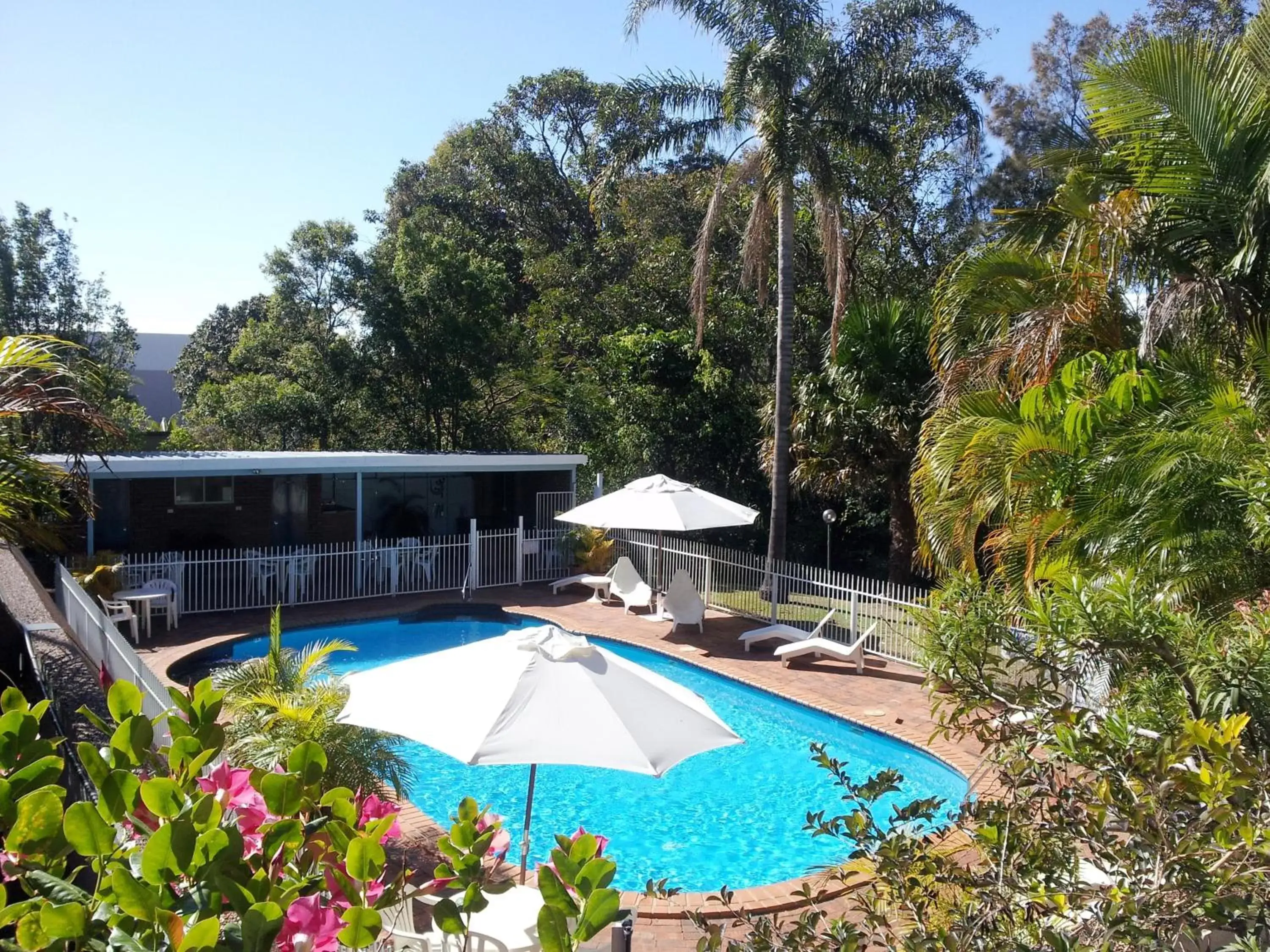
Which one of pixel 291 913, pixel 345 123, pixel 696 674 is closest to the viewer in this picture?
pixel 291 913

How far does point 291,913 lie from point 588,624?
45.0 feet

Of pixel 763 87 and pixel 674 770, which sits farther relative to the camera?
pixel 763 87

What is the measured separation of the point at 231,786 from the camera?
7.91ft

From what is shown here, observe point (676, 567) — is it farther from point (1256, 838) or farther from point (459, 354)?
point (1256, 838)

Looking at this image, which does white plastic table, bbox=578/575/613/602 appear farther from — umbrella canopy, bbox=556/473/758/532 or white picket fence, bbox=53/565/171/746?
white picket fence, bbox=53/565/171/746

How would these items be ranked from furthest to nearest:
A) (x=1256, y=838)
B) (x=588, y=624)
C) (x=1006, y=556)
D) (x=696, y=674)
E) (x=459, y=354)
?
(x=459, y=354), (x=588, y=624), (x=696, y=674), (x=1006, y=556), (x=1256, y=838)

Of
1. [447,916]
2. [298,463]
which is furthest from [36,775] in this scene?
[298,463]

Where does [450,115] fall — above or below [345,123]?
above

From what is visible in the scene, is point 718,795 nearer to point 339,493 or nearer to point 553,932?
point 553,932

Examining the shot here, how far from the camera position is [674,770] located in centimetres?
1019

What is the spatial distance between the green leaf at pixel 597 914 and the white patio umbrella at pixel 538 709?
3847 mm

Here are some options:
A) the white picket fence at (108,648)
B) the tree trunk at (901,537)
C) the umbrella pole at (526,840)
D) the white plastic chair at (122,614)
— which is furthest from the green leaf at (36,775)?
the tree trunk at (901,537)

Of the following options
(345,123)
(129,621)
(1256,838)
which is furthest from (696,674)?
(345,123)

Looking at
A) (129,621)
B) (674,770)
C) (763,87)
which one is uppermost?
(763,87)
